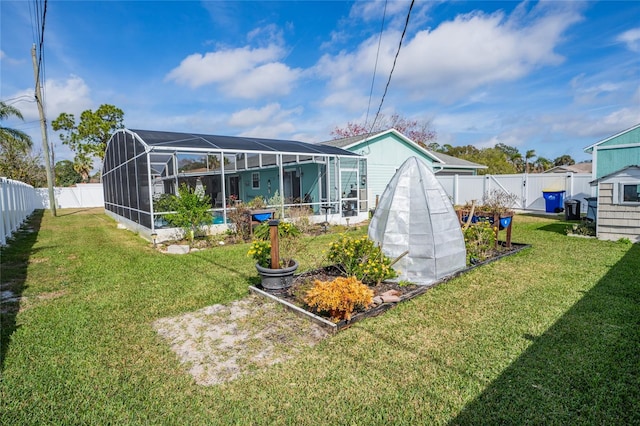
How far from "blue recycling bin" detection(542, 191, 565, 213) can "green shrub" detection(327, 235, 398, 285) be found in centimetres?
1386

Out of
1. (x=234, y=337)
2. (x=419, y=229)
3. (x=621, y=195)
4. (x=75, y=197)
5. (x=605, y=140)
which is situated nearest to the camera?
(x=234, y=337)

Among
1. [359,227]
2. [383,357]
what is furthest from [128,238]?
[383,357]

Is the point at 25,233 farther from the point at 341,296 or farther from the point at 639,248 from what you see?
the point at 639,248

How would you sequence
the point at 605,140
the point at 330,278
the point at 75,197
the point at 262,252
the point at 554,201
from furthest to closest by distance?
1. the point at 75,197
2. the point at 554,201
3. the point at 605,140
4. the point at 330,278
5. the point at 262,252

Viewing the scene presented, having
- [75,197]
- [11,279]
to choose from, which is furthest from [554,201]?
[75,197]

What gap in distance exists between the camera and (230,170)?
1745cm

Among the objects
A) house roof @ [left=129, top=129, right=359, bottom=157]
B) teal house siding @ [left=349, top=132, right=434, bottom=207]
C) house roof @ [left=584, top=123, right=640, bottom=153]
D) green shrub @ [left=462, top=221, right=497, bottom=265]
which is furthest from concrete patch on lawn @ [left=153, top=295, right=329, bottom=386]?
house roof @ [left=584, top=123, right=640, bottom=153]

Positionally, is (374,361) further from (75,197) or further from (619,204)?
(75,197)

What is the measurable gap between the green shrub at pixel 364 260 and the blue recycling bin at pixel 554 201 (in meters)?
13.9

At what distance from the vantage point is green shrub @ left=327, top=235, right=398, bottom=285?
16.6 feet

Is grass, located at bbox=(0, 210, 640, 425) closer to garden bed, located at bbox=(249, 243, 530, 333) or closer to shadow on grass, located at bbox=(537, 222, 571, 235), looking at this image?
garden bed, located at bbox=(249, 243, 530, 333)

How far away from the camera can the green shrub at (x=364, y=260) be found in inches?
199

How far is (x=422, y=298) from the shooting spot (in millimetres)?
4707

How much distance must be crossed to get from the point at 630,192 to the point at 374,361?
29.2ft
